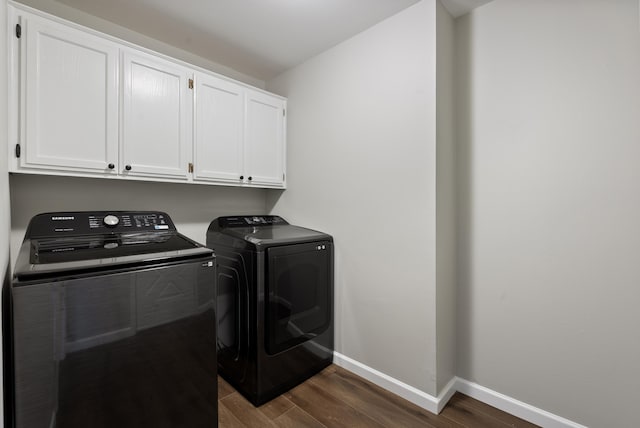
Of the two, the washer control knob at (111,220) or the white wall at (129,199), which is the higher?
the white wall at (129,199)

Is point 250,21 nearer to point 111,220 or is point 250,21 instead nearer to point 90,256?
point 111,220

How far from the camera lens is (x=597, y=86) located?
55.4 inches

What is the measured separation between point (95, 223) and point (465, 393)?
2.46m

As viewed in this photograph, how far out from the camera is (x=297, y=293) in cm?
196

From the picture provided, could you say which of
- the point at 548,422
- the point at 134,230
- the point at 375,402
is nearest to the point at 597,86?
the point at 548,422

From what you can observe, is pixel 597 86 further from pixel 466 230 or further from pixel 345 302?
pixel 345 302

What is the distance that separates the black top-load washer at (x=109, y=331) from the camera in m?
0.99

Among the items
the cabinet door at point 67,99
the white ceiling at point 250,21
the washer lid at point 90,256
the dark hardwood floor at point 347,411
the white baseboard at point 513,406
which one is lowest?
the dark hardwood floor at point 347,411

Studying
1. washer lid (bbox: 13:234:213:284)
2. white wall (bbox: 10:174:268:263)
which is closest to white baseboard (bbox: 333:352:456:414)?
washer lid (bbox: 13:234:213:284)

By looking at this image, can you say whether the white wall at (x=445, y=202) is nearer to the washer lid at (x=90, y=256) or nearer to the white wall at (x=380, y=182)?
the white wall at (x=380, y=182)

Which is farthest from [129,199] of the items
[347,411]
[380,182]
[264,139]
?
[347,411]

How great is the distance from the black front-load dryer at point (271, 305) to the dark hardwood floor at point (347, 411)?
91 millimetres

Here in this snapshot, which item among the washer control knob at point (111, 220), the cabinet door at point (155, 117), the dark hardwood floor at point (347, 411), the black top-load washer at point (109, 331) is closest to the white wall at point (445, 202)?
the dark hardwood floor at point (347, 411)

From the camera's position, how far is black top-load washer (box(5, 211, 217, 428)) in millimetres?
993
